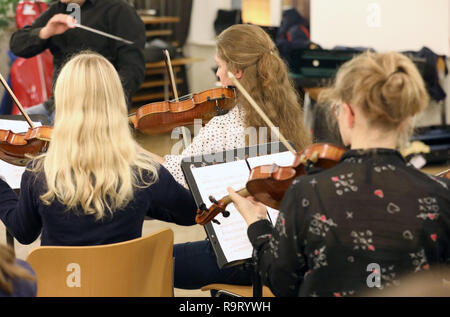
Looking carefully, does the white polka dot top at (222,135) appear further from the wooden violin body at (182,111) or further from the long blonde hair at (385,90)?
the long blonde hair at (385,90)

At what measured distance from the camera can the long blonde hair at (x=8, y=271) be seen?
112cm

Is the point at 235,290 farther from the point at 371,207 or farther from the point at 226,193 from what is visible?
the point at 371,207

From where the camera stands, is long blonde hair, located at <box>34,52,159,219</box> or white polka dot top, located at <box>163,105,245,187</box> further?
white polka dot top, located at <box>163,105,245,187</box>

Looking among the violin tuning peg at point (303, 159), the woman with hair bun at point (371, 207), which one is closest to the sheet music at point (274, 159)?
the violin tuning peg at point (303, 159)

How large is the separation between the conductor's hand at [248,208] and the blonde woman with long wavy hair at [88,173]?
0.24 m

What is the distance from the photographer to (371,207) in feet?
4.41

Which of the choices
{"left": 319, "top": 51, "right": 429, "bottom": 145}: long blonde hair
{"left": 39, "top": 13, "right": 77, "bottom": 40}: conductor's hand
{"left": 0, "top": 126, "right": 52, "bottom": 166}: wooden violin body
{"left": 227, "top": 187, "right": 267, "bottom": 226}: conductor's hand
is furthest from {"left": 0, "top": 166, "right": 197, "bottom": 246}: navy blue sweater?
{"left": 39, "top": 13, "right": 77, "bottom": 40}: conductor's hand

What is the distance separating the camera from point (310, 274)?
4.59 ft

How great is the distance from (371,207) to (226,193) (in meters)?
0.58

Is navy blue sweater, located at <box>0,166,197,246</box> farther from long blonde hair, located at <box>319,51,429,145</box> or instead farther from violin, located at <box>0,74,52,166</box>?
long blonde hair, located at <box>319,51,429,145</box>

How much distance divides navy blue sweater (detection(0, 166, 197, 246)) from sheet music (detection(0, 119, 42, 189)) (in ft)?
1.61

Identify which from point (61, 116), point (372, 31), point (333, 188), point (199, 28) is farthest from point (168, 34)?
point (333, 188)

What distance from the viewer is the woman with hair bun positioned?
1.34m

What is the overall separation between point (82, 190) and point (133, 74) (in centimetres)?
192
